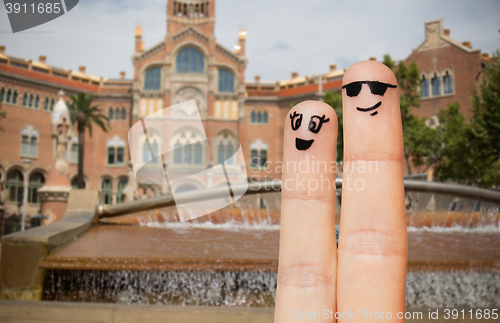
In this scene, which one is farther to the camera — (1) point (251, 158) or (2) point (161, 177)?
(1) point (251, 158)

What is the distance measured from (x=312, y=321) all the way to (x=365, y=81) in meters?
1.10

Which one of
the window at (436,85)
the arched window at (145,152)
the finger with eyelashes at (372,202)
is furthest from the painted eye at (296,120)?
the arched window at (145,152)

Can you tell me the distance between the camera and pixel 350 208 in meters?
1.85

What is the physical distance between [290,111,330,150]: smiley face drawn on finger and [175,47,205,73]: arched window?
36306 millimetres

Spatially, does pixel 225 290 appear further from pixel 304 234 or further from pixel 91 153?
pixel 91 153

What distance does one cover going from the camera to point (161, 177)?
34.4 meters

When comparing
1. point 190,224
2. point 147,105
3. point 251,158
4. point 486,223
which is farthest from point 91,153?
point 486,223

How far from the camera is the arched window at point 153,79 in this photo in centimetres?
3675

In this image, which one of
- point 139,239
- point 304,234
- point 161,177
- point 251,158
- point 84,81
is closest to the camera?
point 304,234

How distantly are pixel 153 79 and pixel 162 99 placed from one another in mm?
2135

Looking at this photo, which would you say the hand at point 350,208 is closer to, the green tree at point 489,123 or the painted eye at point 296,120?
the painted eye at point 296,120

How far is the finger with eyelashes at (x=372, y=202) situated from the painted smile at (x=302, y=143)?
173mm

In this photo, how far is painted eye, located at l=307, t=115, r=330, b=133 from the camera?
195cm

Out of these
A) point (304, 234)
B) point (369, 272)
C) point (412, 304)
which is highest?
point (304, 234)
